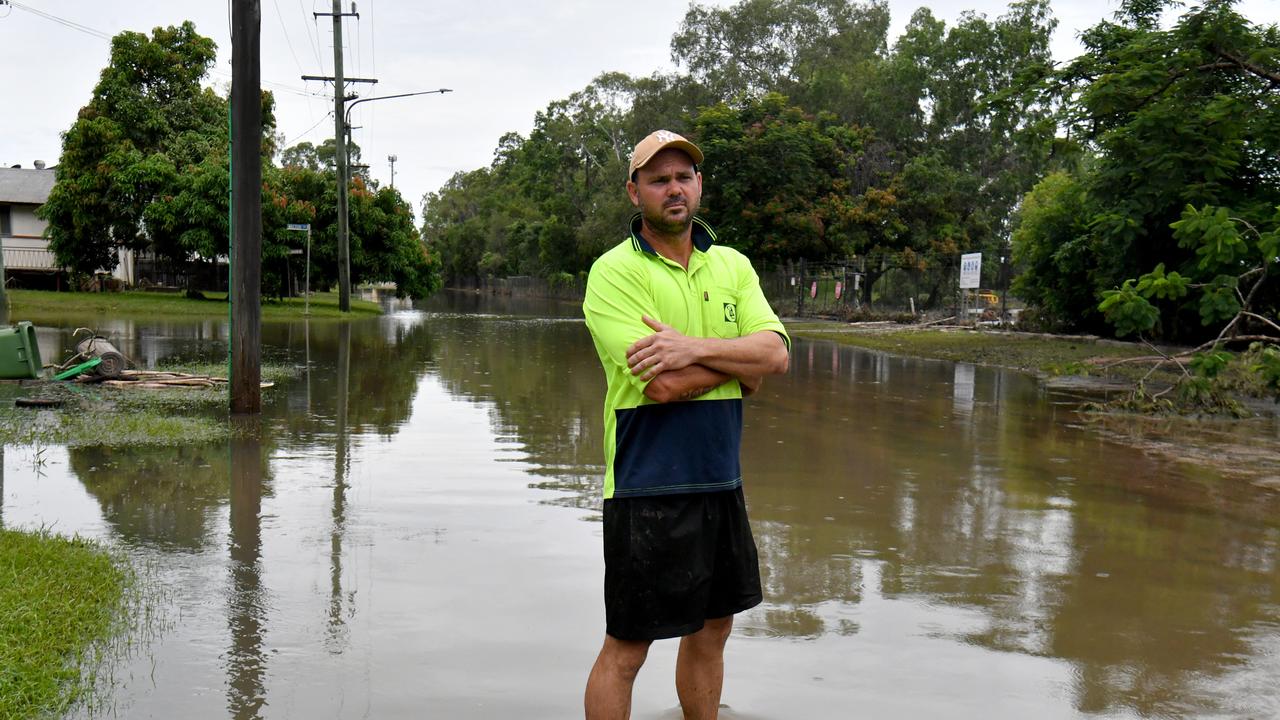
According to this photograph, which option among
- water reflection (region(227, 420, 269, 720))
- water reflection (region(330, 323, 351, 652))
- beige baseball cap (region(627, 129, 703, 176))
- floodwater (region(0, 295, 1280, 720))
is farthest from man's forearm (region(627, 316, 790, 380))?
water reflection (region(330, 323, 351, 652))

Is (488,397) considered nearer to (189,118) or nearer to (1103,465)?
(1103,465)

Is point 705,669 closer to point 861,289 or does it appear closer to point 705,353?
point 705,353

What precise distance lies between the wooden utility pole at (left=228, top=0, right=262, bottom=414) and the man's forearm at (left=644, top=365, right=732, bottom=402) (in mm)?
7849

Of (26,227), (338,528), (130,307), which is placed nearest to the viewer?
(338,528)

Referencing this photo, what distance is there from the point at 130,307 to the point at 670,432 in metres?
34.1

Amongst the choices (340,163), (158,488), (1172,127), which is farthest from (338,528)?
(340,163)

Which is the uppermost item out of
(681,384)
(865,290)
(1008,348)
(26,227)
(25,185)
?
(25,185)

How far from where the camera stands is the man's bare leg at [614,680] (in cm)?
332

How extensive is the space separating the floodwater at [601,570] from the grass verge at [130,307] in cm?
2233

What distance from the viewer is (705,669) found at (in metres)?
3.61

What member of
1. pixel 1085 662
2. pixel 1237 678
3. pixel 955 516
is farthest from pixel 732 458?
pixel 955 516

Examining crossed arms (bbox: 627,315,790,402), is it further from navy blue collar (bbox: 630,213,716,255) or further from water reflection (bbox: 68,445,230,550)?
water reflection (bbox: 68,445,230,550)

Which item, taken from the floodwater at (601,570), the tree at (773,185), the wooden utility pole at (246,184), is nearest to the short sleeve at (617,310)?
the floodwater at (601,570)

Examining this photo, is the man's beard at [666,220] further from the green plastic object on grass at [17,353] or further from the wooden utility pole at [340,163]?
the wooden utility pole at [340,163]
